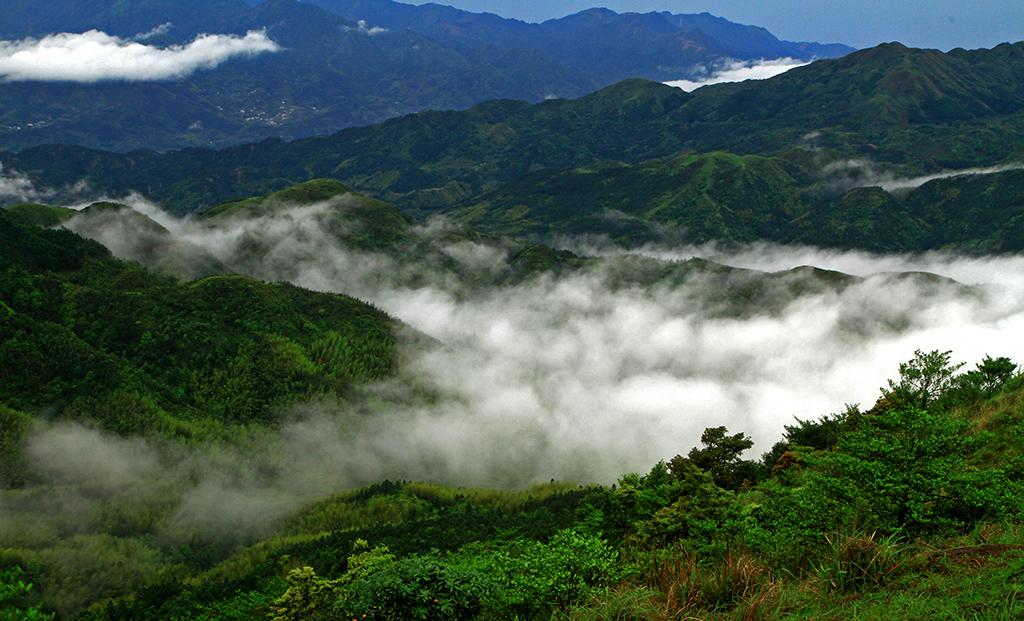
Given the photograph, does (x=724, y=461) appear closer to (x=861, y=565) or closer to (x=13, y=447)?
(x=861, y=565)

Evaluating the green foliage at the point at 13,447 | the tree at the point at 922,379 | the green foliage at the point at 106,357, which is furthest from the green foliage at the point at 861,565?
the green foliage at the point at 106,357

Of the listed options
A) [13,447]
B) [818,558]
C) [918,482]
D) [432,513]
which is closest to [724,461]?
[918,482]

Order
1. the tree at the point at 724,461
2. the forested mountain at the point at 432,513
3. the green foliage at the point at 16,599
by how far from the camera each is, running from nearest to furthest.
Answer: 1. the forested mountain at the point at 432,513
2. the green foliage at the point at 16,599
3. the tree at the point at 724,461

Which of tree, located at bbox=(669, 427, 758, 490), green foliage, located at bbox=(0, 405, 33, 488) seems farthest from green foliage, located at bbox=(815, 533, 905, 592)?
green foliage, located at bbox=(0, 405, 33, 488)

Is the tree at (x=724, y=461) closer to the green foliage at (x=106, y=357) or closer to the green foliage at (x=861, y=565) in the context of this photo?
the green foliage at (x=861, y=565)

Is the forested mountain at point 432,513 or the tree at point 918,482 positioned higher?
the tree at point 918,482

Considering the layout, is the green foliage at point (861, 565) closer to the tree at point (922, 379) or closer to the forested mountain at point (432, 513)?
the forested mountain at point (432, 513)

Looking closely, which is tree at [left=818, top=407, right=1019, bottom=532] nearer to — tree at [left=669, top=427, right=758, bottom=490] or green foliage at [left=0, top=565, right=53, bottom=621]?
tree at [left=669, top=427, right=758, bottom=490]

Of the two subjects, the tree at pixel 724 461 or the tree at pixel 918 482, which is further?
the tree at pixel 724 461

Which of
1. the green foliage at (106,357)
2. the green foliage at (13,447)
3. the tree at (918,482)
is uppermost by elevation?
the tree at (918,482)

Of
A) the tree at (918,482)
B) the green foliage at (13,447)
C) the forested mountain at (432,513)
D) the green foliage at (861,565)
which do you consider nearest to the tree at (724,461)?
the forested mountain at (432,513)

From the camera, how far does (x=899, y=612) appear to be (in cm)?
1298

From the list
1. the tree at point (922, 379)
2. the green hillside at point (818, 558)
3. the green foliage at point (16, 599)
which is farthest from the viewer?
the green foliage at point (16, 599)

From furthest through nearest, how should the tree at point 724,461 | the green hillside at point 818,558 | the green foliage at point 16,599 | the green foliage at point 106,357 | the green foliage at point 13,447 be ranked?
the green foliage at point 106,357 < the green foliage at point 13,447 < the tree at point 724,461 < the green foliage at point 16,599 < the green hillside at point 818,558
